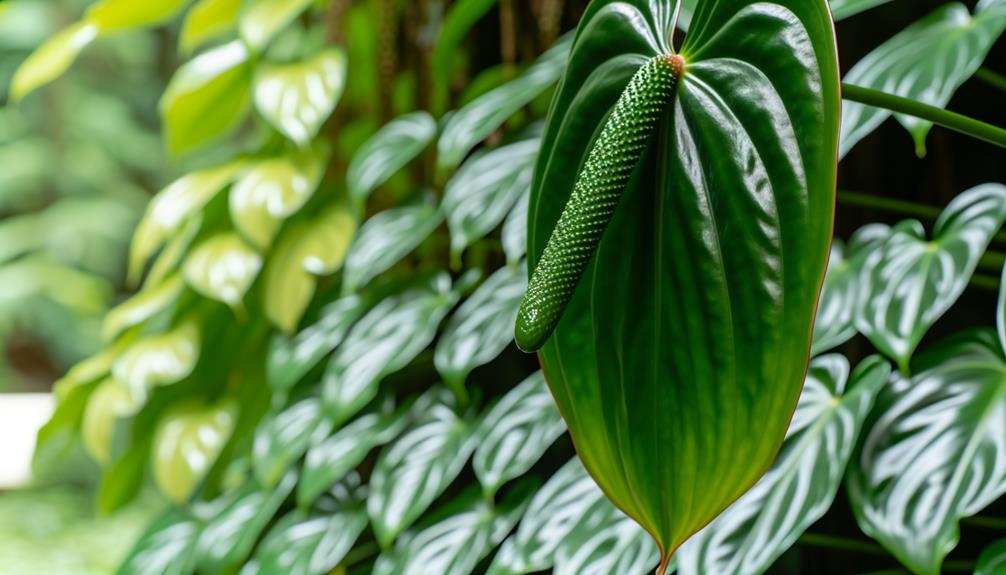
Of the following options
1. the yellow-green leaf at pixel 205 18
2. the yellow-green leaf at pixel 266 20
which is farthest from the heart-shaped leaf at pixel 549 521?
the yellow-green leaf at pixel 205 18

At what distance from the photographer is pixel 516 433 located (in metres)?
0.79

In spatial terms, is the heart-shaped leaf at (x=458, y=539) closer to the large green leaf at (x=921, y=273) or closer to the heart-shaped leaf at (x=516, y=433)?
the heart-shaped leaf at (x=516, y=433)

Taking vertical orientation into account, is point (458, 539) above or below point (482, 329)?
below

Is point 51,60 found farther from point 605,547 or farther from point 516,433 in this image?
point 605,547

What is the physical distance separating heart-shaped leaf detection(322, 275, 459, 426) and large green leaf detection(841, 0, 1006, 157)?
1.44 feet

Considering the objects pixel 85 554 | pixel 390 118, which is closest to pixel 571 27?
pixel 390 118

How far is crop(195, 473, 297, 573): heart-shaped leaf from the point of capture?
92 cm

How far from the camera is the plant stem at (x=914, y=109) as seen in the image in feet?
1.44

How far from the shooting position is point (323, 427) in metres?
0.94

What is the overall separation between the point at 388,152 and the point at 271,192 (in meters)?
0.17

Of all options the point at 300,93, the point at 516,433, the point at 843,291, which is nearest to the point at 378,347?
the point at 516,433

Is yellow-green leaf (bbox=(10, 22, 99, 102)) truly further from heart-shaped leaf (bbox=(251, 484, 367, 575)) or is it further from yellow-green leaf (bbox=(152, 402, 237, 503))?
heart-shaped leaf (bbox=(251, 484, 367, 575))

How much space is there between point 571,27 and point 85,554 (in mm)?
1825

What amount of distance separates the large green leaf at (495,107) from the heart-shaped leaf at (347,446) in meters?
0.26
